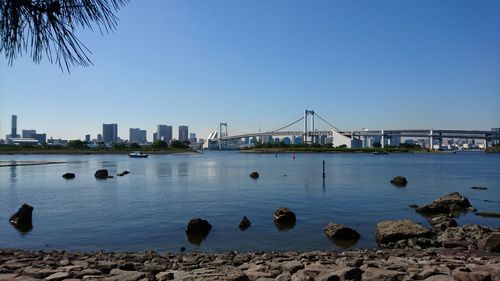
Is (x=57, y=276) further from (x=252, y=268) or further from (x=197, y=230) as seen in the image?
(x=197, y=230)

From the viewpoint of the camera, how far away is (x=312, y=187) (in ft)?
85.0

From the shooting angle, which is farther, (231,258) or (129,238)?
(129,238)

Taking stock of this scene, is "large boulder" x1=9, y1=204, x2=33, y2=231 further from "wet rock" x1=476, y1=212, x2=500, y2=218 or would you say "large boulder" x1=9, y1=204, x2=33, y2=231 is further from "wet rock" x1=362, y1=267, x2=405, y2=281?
"wet rock" x1=476, y1=212, x2=500, y2=218

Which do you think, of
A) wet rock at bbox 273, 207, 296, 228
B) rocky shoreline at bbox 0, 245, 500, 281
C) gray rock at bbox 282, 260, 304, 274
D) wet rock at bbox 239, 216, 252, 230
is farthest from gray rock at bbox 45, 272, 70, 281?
wet rock at bbox 273, 207, 296, 228

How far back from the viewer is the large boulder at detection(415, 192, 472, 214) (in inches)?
647

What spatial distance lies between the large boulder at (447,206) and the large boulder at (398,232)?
5581mm

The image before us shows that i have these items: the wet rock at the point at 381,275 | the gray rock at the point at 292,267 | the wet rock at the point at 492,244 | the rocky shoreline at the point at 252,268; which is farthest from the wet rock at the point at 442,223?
the wet rock at the point at 381,275

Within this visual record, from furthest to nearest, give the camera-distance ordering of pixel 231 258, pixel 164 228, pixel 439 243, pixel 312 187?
1. pixel 312 187
2. pixel 164 228
3. pixel 439 243
4. pixel 231 258

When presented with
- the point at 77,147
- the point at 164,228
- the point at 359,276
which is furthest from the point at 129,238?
the point at 77,147

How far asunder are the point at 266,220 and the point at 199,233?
10.4 ft

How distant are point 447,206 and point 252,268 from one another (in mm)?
12909

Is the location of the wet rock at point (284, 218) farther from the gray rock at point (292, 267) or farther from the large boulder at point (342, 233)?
the gray rock at point (292, 267)

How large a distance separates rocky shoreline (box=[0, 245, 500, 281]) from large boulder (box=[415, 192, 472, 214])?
23.7ft

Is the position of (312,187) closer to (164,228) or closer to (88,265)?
(164,228)
